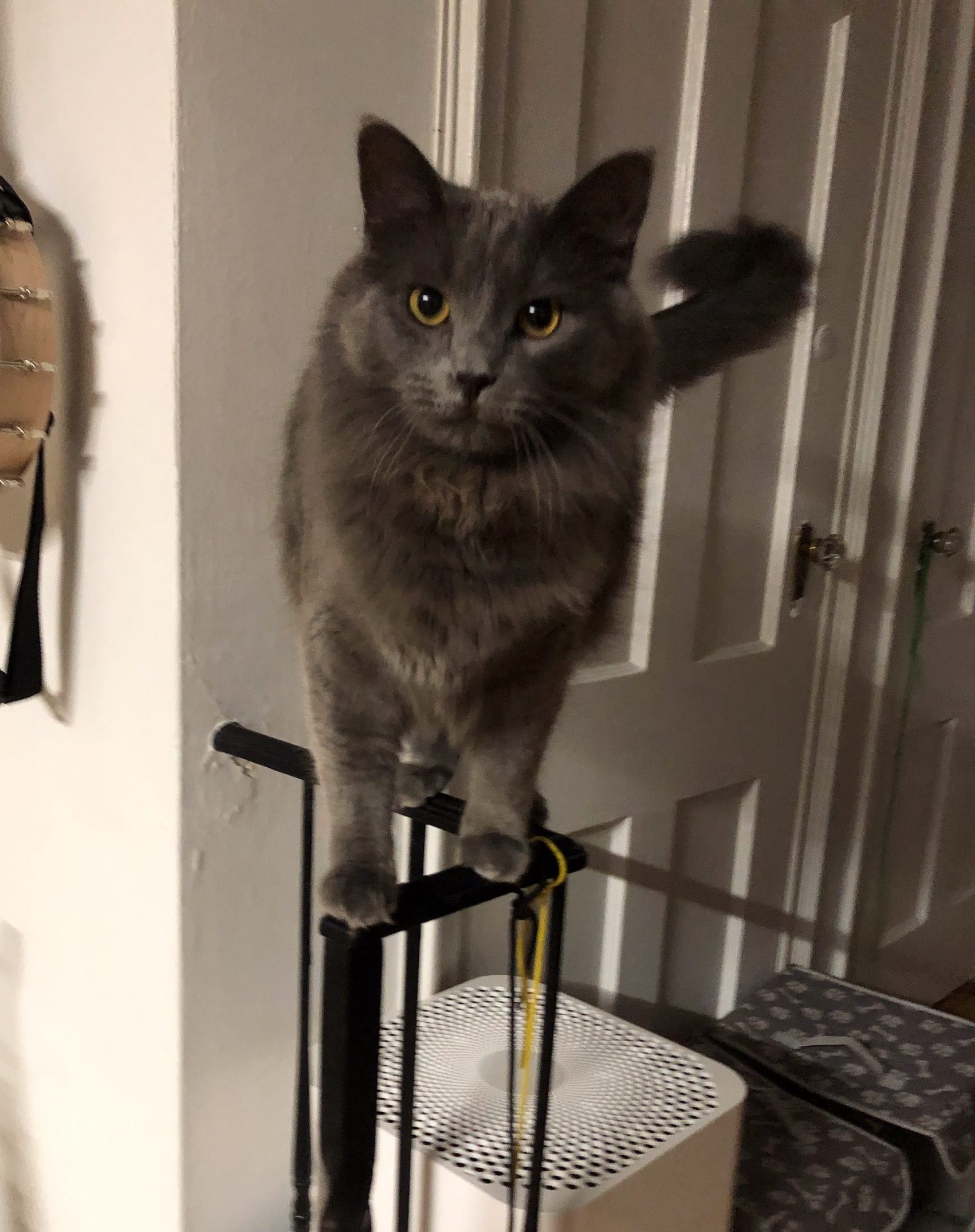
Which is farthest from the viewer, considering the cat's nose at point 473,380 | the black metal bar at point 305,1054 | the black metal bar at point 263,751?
the black metal bar at point 305,1054

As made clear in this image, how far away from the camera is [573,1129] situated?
103cm

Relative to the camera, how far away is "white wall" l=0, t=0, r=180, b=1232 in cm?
97

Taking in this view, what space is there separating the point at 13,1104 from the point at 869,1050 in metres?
1.25

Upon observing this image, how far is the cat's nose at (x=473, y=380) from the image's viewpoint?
62cm

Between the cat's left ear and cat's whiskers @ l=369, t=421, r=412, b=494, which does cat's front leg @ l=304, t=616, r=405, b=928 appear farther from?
the cat's left ear

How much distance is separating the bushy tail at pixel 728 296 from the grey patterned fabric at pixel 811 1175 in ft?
3.44

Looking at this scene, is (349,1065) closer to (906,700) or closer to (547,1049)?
(547,1049)

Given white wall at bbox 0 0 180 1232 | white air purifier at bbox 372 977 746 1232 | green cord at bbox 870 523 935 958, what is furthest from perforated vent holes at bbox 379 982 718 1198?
green cord at bbox 870 523 935 958

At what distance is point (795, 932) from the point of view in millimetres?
1895

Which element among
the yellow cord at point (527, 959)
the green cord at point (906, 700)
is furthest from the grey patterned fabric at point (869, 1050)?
the yellow cord at point (527, 959)

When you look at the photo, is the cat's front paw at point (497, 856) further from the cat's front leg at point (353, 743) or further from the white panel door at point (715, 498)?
the white panel door at point (715, 498)

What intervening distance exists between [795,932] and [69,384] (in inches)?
61.1

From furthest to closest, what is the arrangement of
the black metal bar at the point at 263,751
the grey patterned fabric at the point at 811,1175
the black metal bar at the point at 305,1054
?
the grey patterned fabric at the point at 811,1175 → the black metal bar at the point at 305,1054 → the black metal bar at the point at 263,751

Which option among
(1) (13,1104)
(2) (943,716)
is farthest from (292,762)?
(2) (943,716)
